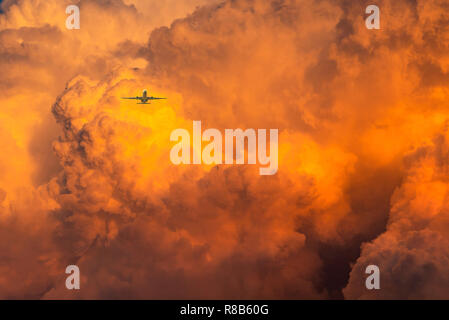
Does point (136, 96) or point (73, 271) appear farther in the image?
point (73, 271)

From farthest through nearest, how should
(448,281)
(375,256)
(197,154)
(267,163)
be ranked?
(197,154), (267,163), (375,256), (448,281)

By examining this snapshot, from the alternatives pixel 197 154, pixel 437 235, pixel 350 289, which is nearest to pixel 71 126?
pixel 197 154

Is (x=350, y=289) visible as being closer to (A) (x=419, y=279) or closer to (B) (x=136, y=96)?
(A) (x=419, y=279)

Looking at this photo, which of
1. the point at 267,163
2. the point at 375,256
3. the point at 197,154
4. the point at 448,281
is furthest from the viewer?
the point at 197,154

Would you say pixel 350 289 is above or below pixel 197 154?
below
